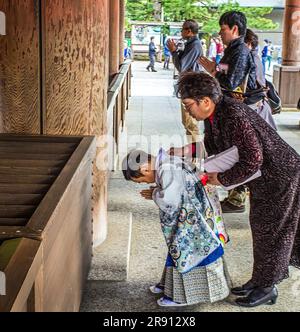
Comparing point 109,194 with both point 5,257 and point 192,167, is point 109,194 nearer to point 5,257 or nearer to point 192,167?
point 192,167

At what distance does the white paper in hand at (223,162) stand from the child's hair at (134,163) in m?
0.38

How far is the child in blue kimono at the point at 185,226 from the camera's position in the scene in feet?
12.1

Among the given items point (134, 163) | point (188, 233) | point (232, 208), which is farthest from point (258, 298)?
point (232, 208)

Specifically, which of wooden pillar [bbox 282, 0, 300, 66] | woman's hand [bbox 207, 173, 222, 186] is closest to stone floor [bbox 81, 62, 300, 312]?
woman's hand [bbox 207, 173, 222, 186]

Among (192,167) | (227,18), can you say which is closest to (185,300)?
(192,167)

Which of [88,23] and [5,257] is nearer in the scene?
[5,257]

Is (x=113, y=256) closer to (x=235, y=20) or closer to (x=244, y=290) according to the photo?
(x=244, y=290)

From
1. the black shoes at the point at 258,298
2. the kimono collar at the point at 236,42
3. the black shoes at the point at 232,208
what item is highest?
the kimono collar at the point at 236,42

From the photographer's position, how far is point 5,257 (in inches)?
85.7

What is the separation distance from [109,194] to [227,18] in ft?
7.60

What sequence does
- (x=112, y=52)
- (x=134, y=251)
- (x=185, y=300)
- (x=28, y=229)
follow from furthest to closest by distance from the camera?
(x=112, y=52)
(x=134, y=251)
(x=185, y=300)
(x=28, y=229)

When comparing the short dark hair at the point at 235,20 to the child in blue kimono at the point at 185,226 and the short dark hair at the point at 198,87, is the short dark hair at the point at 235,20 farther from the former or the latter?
the child in blue kimono at the point at 185,226

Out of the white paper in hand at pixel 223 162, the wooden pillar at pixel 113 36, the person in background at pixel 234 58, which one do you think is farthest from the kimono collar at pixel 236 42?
the wooden pillar at pixel 113 36

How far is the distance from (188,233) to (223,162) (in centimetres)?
48
